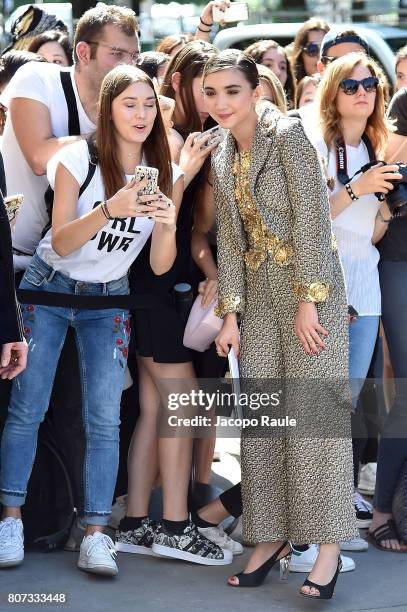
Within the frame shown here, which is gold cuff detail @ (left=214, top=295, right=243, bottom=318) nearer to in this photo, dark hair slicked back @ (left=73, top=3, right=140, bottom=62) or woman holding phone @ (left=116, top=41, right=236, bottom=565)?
woman holding phone @ (left=116, top=41, right=236, bottom=565)

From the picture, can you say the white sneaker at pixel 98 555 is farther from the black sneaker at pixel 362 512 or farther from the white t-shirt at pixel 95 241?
the black sneaker at pixel 362 512

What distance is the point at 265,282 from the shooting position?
4258 mm

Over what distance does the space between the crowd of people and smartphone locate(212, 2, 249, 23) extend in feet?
4.68

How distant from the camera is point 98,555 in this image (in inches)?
167

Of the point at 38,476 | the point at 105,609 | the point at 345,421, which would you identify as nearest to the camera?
the point at 105,609

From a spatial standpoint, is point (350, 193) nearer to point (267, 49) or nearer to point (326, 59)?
point (326, 59)

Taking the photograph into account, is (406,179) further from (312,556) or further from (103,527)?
(103,527)

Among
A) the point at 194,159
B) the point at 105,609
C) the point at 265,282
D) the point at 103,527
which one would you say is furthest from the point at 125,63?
the point at 105,609

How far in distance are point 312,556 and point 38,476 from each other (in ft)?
3.66

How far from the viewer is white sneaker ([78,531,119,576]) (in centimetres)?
422

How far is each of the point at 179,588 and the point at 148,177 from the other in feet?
4.98

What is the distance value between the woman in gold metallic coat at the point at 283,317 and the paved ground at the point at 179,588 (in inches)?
4.4

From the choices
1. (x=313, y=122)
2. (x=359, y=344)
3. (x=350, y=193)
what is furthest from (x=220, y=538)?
(x=313, y=122)

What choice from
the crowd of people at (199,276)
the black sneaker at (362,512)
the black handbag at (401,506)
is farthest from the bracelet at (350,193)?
the black sneaker at (362,512)
